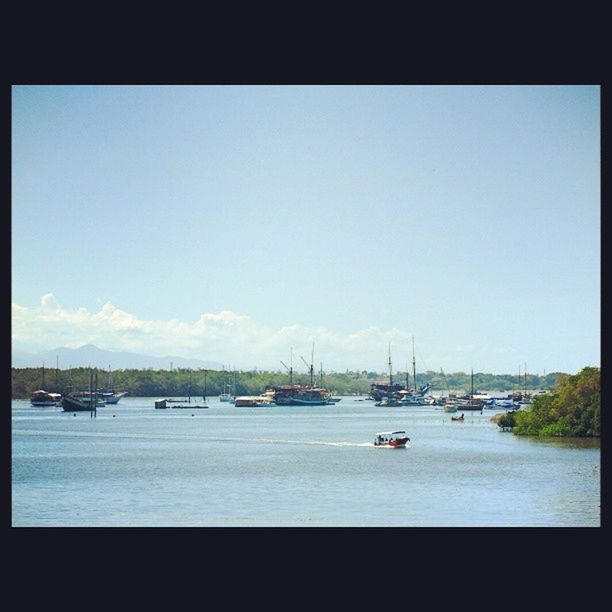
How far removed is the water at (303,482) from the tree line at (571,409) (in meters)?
0.99

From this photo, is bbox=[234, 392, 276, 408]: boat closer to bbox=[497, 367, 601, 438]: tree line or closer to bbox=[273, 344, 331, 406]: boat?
bbox=[273, 344, 331, 406]: boat

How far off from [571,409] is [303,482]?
20817mm

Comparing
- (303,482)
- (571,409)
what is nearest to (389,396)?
(571,409)

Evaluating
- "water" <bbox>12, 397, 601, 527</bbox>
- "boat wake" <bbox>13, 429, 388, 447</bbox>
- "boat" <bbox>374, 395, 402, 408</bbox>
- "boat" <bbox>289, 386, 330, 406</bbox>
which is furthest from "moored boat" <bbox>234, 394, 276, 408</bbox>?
"water" <bbox>12, 397, 601, 527</bbox>

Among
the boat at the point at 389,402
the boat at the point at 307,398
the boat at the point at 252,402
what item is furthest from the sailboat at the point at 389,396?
the boat at the point at 252,402

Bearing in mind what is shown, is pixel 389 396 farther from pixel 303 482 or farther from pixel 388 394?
pixel 303 482

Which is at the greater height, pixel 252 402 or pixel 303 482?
pixel 303 482

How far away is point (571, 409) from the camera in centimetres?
5003

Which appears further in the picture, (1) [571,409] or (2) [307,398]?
(2) [307,398]

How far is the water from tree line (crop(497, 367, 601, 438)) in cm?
99

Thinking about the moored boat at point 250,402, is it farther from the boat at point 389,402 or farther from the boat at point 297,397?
the boat at point 389,402
